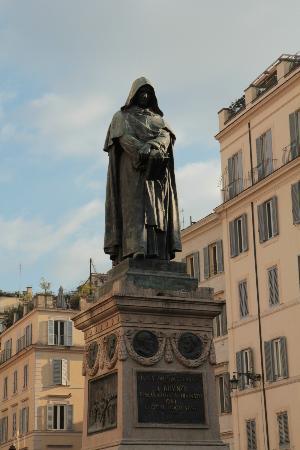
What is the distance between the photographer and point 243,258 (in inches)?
1694

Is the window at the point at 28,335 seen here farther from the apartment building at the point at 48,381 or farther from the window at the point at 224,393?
the window at the point at 224,393

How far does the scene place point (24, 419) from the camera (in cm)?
6744

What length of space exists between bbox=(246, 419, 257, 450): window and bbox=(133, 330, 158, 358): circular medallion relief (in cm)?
2779

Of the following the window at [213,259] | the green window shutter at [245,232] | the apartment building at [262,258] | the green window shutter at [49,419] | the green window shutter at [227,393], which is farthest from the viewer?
the green window shutter at [49,419]

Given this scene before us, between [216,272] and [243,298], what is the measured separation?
12.7 feet

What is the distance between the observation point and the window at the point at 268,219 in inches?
1602

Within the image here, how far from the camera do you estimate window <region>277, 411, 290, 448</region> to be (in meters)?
37.8

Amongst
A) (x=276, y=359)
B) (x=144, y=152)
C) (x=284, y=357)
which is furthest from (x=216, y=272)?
(x=144, y=152)

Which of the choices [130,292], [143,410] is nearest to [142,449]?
[143,410]

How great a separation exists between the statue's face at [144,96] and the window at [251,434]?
27532 mm

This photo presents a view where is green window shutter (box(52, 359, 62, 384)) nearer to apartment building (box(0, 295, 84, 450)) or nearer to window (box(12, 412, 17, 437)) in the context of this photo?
apartment building (box(0, 295, 84, 450))

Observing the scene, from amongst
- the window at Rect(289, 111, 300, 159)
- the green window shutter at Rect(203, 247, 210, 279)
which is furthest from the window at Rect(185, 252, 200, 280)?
the window at Rect(289, 111, 300, 159)

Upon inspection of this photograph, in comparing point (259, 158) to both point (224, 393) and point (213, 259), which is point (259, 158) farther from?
point (224, 393)

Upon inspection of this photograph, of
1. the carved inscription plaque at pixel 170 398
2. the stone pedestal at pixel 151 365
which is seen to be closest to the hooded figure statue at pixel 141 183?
the stone pedestal at pixel 151 365
